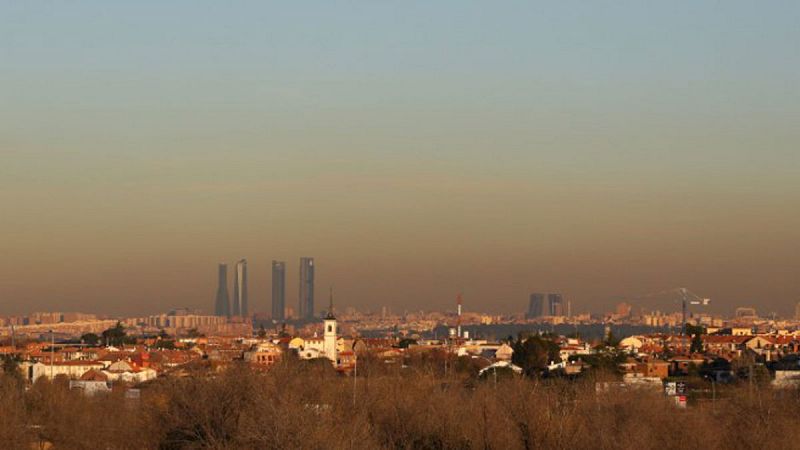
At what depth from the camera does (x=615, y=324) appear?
196 meters

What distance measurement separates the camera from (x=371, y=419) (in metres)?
30.6

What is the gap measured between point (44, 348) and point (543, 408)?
53029 mm

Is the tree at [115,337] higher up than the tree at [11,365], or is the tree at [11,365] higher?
the tree at [115,337]

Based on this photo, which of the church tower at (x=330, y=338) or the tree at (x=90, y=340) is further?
the tree at (x=90, y=340)

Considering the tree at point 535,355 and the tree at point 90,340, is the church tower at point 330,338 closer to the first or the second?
the tree at point 535,355

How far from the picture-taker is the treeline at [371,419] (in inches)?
979

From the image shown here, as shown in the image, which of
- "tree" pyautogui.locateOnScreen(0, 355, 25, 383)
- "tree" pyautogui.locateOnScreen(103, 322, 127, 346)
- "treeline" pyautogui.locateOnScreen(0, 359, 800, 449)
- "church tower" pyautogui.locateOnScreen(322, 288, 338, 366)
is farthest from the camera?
"tree" pyautogui.locateOnScreen(103, 322, 127, 346)

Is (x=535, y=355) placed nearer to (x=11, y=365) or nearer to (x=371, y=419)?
(x=11, y=365)

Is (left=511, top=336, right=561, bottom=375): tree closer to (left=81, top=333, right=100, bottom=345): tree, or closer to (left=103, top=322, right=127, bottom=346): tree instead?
(left=103, top=322, right=127, bottom=346): tree

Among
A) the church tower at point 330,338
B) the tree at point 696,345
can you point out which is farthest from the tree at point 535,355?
the church tower at point 330,338

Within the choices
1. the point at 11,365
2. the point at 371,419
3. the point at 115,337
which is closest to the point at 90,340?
the point at 115,337

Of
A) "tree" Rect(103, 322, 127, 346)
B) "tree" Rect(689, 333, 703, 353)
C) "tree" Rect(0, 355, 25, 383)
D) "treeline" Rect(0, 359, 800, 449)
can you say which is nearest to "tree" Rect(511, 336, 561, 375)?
"tree" Rect(689, 333, 703, 353)

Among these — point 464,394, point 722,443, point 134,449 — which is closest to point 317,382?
point 464,394

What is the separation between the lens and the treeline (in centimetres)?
2488
